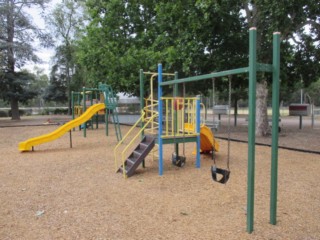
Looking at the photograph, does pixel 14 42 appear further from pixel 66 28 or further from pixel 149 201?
pixel 149 201

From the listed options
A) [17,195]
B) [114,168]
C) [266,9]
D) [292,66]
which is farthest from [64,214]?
[292,66]

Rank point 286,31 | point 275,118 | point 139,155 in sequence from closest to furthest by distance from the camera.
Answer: point 275,118 → point 139,155 → point 286,31

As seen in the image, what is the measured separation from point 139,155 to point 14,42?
2443 cm

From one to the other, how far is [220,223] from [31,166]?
5.47 metres

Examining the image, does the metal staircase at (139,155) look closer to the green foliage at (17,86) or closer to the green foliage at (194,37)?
the green foliage at (194,37)

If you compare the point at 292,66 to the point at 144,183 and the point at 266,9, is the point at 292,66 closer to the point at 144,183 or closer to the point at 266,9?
the point at 266,9

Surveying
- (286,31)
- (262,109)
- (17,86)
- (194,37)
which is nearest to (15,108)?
(17,86)

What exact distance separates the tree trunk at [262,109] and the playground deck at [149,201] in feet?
15.2

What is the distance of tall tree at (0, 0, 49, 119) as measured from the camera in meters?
25.5

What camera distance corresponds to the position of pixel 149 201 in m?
4.70

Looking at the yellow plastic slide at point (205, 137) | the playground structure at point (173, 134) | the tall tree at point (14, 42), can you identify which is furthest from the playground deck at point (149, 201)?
the tall tree at point (14, 42)

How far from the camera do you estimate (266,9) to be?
9.48m

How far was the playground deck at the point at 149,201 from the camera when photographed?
3.59 metres

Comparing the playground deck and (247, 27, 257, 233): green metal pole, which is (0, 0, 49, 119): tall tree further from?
(247, 27, 257, 233): green metal pole
